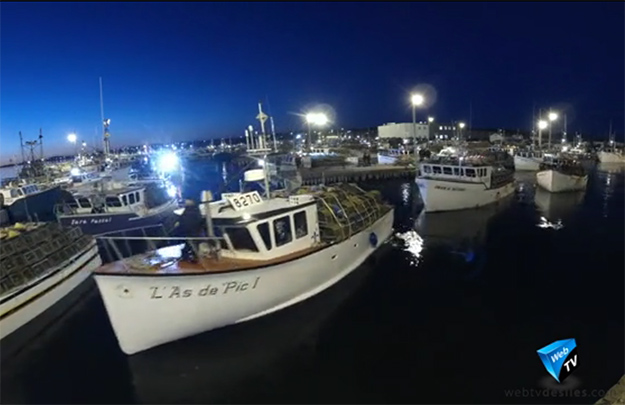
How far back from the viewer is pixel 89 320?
15281 millimetres

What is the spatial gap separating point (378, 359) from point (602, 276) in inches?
511

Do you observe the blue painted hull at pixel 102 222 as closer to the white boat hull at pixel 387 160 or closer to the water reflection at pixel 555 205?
the water reflection at pixel 555 205

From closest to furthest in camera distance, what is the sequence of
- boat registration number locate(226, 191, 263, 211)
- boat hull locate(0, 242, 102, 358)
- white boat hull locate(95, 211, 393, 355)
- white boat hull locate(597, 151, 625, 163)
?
white boat hull locate(95, 211, 393, 355)
boat hull locate(0, 242, 102, 358)
boat registration number locate(226, 191, 263, 211)
white boat hull locate(597, 151, 625, 163)

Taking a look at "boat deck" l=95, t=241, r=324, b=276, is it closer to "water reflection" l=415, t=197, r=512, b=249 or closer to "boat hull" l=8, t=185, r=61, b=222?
"water reflection" l=415, t=197, r=512, b=249

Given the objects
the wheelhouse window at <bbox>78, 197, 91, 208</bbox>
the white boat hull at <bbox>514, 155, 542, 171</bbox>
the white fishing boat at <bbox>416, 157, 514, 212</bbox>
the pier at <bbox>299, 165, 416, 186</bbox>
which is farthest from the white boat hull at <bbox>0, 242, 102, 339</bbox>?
the white boat hull at <bbox>514, 155, 542, 171</bbox>

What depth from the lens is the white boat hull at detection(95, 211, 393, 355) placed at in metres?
11.9

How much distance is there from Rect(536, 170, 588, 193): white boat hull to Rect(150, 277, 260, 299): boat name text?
40783 mm

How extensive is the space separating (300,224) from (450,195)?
74.1 ft

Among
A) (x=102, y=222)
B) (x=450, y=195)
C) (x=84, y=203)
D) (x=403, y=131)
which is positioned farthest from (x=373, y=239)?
(x=403, y=131)

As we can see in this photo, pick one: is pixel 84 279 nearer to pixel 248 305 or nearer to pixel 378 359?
pixel 248 305

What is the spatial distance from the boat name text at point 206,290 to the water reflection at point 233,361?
1.49m

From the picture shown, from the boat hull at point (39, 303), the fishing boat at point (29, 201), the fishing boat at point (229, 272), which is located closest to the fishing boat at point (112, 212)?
the boat hull at point (39, 303)

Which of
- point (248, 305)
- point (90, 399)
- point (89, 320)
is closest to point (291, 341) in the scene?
point (248, 305)

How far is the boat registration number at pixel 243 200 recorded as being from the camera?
14.4 meters
